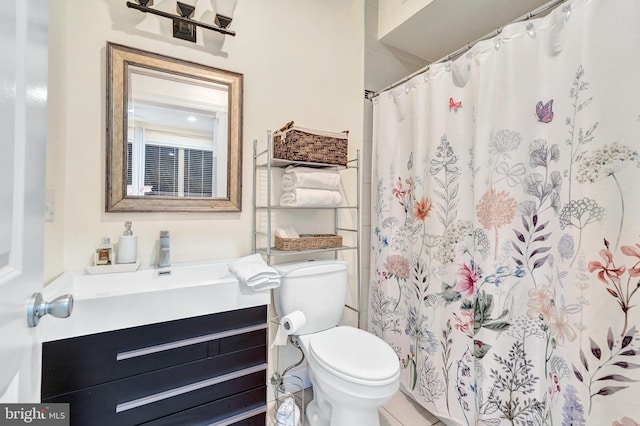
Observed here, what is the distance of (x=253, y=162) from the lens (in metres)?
1.63

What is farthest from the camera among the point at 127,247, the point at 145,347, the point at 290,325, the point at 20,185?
the point at 290,325

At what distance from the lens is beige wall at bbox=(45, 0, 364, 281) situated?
3.98 ft

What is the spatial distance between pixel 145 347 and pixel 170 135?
0.95 meters

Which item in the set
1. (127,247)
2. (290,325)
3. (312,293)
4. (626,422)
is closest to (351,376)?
(290,325)

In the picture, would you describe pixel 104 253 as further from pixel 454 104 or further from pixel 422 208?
pixel 454 104

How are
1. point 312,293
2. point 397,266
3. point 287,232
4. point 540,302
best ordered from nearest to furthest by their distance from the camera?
point 540,302
point 312,293
point 287,232
point 397,266

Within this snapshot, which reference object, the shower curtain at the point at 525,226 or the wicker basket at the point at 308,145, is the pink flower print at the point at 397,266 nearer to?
the shower curtain at the point at 525,226

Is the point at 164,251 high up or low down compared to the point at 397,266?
up

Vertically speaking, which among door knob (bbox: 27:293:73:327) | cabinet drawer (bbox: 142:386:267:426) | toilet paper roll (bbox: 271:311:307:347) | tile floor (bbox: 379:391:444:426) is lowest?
tile floor (bbox: 379:391:444:426)

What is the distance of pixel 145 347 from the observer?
1.03 m

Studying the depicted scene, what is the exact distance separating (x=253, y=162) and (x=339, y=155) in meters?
0.49

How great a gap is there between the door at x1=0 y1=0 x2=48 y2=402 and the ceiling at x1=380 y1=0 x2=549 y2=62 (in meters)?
1.79

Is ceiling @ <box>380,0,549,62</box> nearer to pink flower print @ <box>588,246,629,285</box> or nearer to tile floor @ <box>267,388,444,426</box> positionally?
pink flower print @ <box>588,246,629,285</box>

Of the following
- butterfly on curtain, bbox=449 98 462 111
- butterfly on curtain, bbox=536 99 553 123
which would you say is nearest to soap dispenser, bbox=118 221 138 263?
butterfly on curtain, bbox=449 98 462 111
